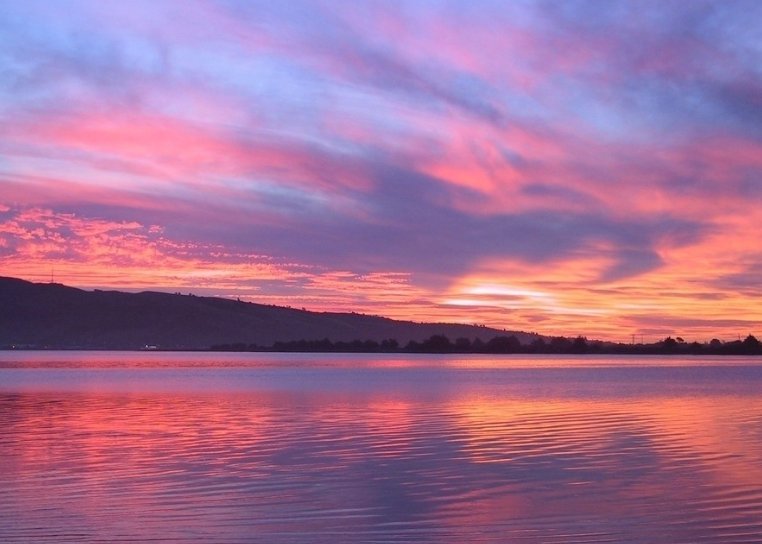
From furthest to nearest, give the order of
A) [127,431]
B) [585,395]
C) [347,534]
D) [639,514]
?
[585,395] → [127,431] → [639,514] → [347,534]

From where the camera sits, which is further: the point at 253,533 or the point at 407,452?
the point at 407,452

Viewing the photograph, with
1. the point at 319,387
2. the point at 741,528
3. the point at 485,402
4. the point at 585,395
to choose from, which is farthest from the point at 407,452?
the point at 319,387

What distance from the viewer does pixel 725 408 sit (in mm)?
33719

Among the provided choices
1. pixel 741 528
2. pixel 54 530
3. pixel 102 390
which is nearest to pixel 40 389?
pixel 102 390

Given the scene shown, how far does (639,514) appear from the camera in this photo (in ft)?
43.5

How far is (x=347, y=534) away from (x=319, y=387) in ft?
135

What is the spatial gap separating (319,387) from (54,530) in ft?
134

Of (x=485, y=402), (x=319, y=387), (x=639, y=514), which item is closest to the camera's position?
(x=639, y=514)

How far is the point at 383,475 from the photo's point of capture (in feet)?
55.5

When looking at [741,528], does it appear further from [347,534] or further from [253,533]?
[253,533]

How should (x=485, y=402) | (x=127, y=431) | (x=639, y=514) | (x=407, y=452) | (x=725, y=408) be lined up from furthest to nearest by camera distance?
1. (x=485, y=402)
2. (x=725, y=408)
3. (x=127, y=431)
4. (x=407, y=452)
5. (x=639, y=514)

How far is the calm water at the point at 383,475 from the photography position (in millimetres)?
12266

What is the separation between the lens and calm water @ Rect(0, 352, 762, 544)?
12266 mm

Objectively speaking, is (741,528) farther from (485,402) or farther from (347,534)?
(485,402)
